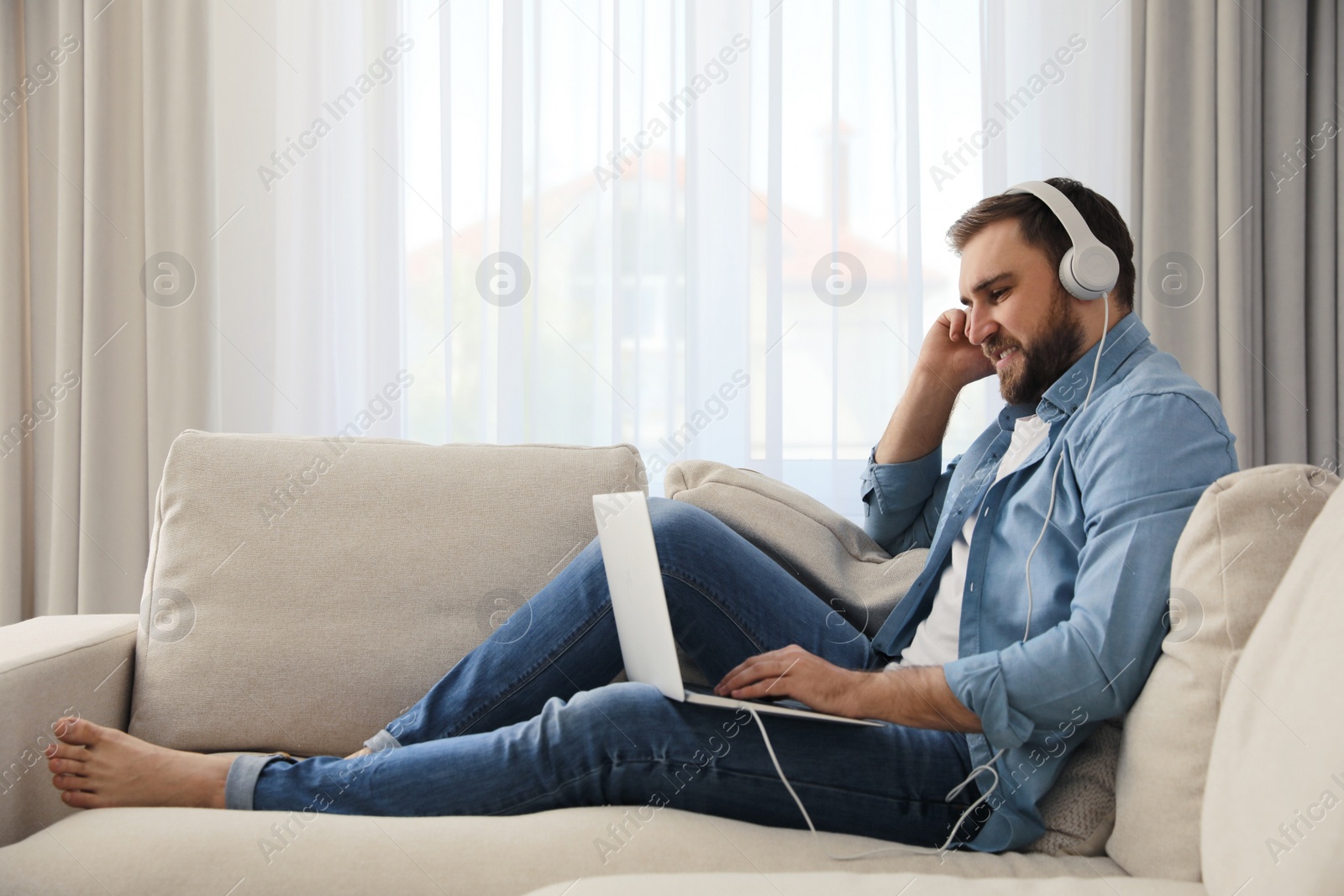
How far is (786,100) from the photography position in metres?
2.27

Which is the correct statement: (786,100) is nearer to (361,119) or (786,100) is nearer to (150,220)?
(361,119)

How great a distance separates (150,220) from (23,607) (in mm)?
1041

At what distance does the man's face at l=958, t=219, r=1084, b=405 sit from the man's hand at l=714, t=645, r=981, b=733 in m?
0.46

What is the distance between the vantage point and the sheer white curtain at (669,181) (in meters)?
2.25

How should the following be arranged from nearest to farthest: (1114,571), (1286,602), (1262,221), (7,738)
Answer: (1286,602), (1114,571), (7,738), (1262,221)

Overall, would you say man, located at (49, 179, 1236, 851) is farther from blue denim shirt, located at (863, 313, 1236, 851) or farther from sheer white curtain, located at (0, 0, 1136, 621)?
sheer white curtain, located at (0, 0, 1136, 621)

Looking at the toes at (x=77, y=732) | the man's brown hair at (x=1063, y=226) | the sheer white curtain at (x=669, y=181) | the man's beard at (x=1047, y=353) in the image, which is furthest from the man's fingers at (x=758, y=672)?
the sheer white curtain at (x=669, y=181)

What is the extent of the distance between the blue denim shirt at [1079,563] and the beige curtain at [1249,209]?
1268mm

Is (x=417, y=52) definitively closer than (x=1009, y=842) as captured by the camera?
No

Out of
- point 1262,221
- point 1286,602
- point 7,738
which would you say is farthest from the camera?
point 1262,221

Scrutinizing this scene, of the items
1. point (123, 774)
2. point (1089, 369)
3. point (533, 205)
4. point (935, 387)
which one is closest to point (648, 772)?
point (123, 774)

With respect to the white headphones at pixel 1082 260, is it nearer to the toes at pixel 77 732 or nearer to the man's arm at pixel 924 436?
the man's arm at pixel 924 436

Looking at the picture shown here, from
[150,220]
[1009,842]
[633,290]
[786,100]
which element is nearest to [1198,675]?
[1009,842]

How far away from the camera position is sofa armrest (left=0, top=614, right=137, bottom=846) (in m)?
1.04
